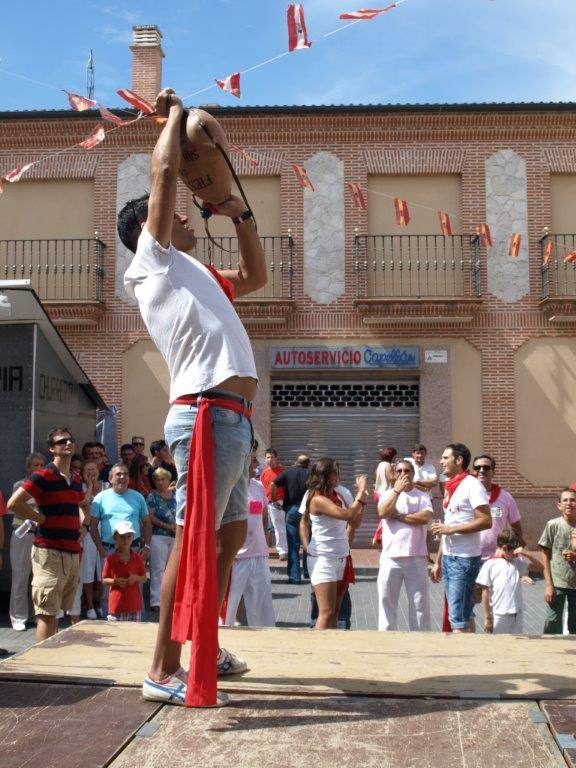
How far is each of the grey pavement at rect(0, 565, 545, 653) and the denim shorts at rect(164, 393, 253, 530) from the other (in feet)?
19.0

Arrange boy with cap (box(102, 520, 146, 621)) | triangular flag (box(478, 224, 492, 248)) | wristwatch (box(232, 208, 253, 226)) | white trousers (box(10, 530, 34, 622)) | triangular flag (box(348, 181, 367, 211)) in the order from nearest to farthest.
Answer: wristwatch (box(232, 208, 253, 226))
boy with cap (box(102, 520, 146, 621))
white trousers (box(10, 530, 34, 622))
triangular flag (box(348, 181, 367, 211))
triangular flag (box(478, 224, 492, 248))

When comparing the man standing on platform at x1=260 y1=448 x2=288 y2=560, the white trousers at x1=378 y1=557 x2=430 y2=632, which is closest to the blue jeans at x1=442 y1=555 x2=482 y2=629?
the white trousers at x1=378 y1=557 x2=430 y2=632

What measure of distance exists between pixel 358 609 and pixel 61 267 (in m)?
11.2

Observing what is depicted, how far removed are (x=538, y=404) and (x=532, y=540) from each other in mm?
2740

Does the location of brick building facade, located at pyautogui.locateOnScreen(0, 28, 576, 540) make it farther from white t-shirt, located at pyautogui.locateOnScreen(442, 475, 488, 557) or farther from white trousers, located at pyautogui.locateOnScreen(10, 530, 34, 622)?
white t-shirt, located at pyautogui.locateOnScreen(442, 475, 488, 557)

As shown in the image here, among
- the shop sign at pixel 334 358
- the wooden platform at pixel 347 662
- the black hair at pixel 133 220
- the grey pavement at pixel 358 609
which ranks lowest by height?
the grey pavement at pixel 358 609

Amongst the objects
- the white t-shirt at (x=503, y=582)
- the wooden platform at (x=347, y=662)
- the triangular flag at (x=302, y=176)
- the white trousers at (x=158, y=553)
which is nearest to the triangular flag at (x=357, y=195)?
the triangular flag at (x=302, y=176)

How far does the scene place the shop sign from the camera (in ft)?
62.7

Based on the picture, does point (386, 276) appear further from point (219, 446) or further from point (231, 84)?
point (219, 446)

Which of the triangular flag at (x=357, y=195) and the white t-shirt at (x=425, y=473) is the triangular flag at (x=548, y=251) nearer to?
the triangular flag at (x=357, y=195)

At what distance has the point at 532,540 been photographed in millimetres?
18234

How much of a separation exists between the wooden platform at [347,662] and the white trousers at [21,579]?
572cm

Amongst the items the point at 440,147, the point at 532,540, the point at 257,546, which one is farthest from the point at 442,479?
the point at 257,546

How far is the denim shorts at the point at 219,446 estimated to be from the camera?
3.32 m
